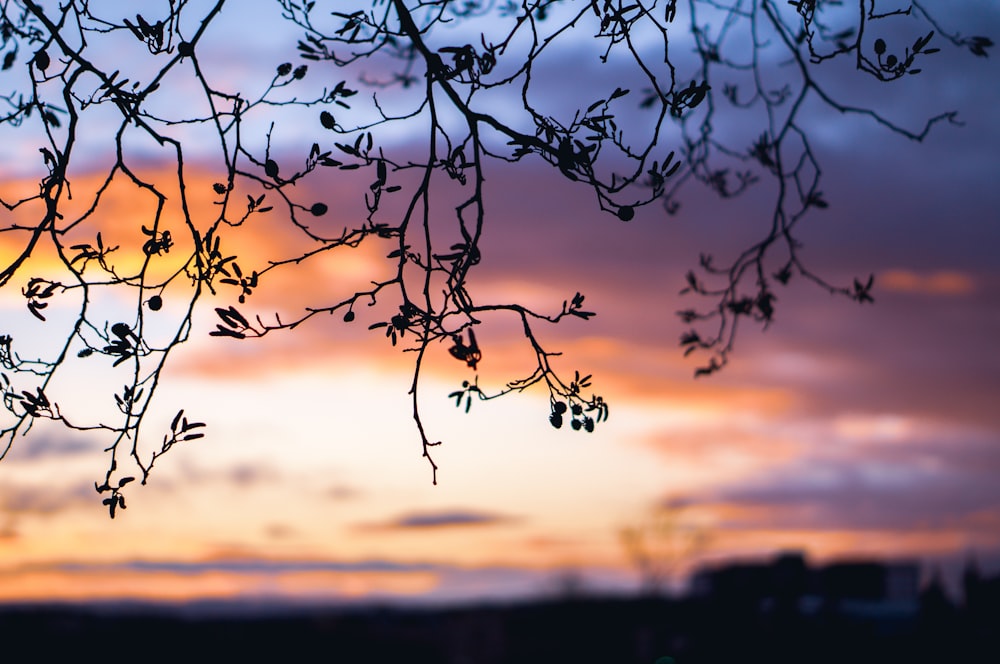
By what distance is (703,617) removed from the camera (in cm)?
3036

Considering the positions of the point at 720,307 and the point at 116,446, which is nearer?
the point at 116,446

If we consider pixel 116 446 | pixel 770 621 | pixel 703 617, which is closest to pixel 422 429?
pixel 116 446

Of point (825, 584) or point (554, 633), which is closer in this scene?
point (825, 584)

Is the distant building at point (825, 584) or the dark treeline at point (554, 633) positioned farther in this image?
the distant building at point (825, 584)

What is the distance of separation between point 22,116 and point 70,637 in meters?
42.5

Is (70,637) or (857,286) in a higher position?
(857,286)

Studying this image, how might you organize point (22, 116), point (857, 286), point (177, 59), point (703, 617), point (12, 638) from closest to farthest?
point (177, 59) → point (22, 116) → point (857, 286) → point (703, 617) → point (12, 638)

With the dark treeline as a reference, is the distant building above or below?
above

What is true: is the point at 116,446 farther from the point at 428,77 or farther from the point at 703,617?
the point at 703,617

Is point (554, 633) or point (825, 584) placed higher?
point (825, 584)

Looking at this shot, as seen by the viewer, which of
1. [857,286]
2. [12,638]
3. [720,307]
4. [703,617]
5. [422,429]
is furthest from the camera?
[12,638]

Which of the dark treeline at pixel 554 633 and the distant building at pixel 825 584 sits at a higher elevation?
the distant building at pixel 825 584

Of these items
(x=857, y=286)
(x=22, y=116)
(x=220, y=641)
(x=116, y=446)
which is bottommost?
(x=220, y=641)

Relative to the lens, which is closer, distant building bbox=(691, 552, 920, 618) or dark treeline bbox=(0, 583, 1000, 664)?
dark treeline bbox=(0, 583, 1000, 664)
